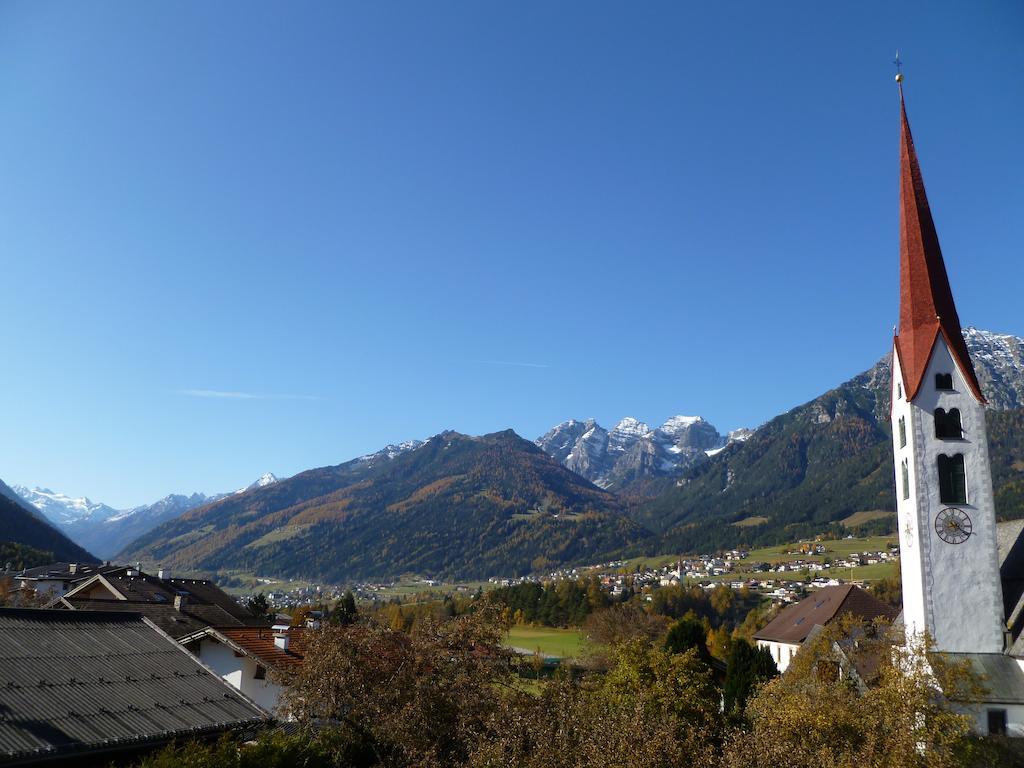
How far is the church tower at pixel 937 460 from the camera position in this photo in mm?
32688

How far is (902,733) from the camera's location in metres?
15.9

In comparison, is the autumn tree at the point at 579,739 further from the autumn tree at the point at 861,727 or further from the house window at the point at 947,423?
the house window at the point at 947,423

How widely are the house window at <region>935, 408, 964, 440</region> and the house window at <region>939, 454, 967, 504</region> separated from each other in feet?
3.56

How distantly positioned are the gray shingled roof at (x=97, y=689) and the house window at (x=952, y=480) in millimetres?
30273

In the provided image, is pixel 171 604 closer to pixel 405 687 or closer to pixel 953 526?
pixel 405 687

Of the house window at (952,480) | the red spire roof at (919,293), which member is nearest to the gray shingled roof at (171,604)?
the house window at (952,480)

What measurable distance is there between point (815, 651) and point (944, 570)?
6.70 meters

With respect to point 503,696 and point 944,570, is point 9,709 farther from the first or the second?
point 944,570

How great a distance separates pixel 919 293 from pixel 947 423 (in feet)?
20.9

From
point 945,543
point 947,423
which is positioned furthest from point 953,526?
point 947,423

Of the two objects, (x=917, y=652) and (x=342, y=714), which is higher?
(x=917, y=652)

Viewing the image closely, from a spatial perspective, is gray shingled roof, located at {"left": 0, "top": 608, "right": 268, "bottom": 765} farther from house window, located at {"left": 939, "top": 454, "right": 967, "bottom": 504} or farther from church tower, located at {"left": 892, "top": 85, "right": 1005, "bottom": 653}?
house window, located at {"left": 939, "top": 454, "right": 967, "bottom": 504}

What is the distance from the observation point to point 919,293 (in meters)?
36.6

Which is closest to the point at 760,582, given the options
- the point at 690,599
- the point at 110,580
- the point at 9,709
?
the point at 690,599
